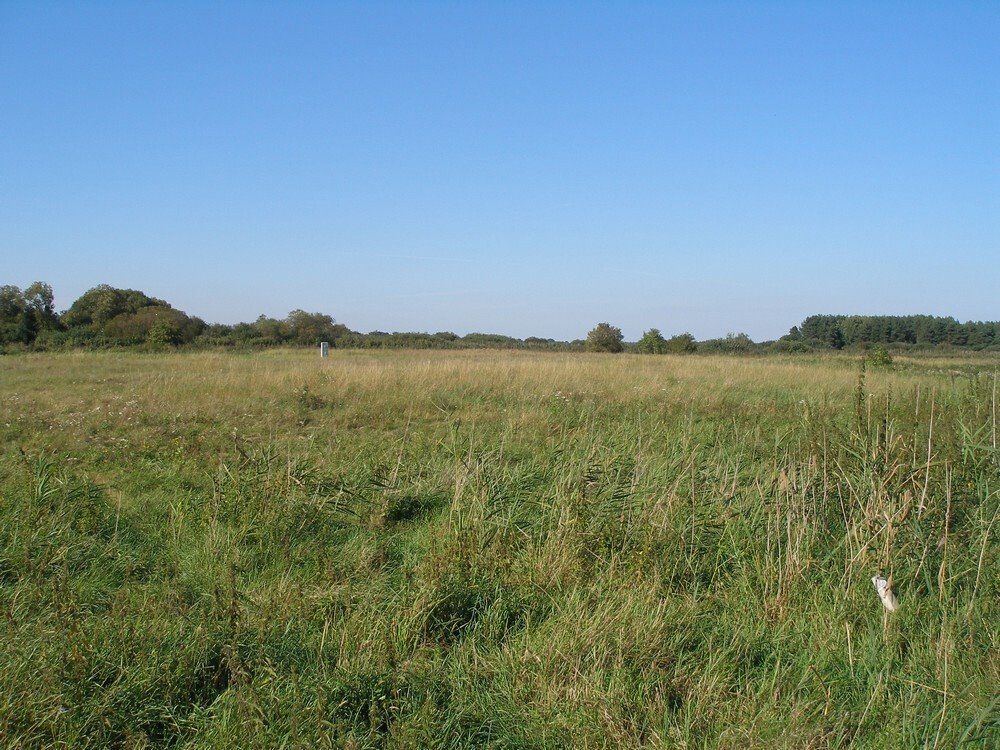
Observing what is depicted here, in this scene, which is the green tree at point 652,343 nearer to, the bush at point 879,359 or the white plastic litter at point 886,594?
the bush at point 879,359

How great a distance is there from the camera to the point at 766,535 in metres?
4.20

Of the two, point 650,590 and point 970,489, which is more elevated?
point 970,489

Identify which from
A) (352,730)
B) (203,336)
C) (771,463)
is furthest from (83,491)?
(203,336)

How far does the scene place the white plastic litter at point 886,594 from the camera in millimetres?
3311

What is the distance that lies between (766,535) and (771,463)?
172 centimetres

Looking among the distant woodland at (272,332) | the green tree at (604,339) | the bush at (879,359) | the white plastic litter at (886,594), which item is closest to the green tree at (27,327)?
the distant woodland at (272,332)

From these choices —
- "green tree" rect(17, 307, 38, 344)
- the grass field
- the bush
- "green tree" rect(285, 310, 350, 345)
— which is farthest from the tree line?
"green tree" rect(17, 307, 38, 344)

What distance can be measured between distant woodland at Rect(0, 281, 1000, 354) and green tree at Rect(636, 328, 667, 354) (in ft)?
0.18

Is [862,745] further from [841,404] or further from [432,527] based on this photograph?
[841,404]

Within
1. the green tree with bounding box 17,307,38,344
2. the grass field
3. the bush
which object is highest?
the green tree with bounding box 17,307,38,344

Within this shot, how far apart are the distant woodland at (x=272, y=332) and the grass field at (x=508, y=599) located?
24439mm

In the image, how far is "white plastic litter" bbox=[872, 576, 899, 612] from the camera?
331cm

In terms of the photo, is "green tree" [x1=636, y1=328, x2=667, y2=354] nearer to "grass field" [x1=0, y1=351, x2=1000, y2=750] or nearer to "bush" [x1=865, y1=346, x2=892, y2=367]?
"bush" [x1=865, y1=346, x2=892, y2=367]

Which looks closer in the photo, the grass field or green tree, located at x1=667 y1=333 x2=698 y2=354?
the grass field
